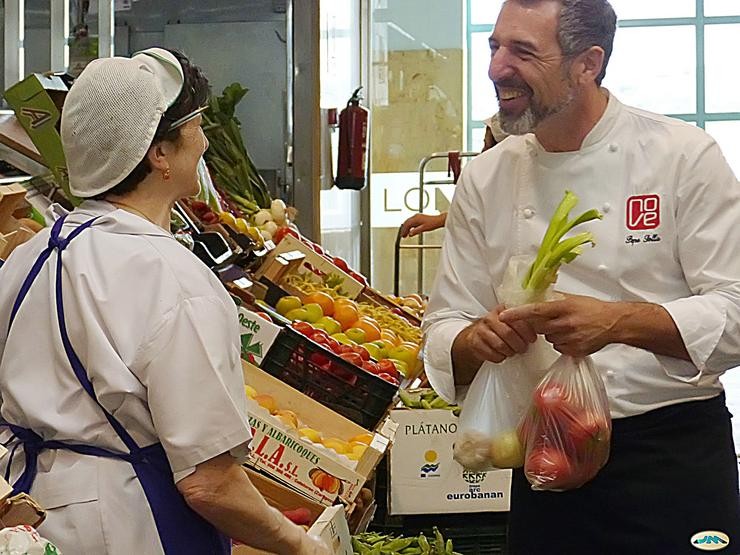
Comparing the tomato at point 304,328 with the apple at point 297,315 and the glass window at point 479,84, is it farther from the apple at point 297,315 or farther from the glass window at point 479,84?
the glass window at point 479,84

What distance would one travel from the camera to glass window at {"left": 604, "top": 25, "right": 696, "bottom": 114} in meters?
10.8

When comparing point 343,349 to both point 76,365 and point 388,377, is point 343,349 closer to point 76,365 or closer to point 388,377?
point 388,377

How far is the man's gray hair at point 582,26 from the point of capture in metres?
2.32

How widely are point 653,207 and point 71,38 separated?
117 inches

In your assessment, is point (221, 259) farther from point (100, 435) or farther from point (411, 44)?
point (411, 44)

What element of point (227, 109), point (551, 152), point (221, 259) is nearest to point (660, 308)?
point (551, 152)

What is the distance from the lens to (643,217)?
92.4 inches

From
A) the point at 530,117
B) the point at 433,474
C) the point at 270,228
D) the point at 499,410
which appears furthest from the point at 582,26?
→ the point at 270,228

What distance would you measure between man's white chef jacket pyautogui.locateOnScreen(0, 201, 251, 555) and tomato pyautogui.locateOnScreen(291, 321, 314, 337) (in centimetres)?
198

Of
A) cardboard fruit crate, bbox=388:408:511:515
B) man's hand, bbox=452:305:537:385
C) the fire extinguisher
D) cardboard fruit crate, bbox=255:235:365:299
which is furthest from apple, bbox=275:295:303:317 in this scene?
the fire extinguisher

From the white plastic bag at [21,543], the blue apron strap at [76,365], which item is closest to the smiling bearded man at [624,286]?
the blue apron strap at [76,365]

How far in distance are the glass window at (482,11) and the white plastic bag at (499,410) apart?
27.6ft

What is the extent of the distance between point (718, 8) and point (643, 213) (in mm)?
9065

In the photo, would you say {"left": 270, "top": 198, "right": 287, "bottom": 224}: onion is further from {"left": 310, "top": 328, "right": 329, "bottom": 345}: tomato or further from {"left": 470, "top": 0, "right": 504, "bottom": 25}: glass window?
{"left": 470, "top": 0, "right": 504, "bottom": 25}: glass window
